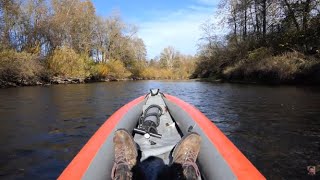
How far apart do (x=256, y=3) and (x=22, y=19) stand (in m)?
20.3

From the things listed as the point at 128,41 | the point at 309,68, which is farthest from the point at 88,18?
the point at 309,68

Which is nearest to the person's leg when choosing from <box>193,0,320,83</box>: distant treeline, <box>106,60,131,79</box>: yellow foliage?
<box>193,0,320,83</box>: distant treeline

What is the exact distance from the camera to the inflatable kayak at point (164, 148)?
8.56 feet

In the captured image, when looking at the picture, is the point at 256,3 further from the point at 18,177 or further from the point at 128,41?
the point at 18,177

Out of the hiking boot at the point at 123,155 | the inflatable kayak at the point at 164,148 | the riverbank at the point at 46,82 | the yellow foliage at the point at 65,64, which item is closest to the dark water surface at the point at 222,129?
the inflatable kayak at the point at 164,148

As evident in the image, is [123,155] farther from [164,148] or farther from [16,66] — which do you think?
[16,66]

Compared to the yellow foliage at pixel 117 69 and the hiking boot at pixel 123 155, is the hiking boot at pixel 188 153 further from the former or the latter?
the yellow foliage at pixel 117 69

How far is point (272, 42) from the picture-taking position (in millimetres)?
24828

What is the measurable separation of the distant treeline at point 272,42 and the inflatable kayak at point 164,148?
1596cm

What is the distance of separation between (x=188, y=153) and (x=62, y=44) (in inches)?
1285

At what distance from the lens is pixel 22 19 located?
29281 millimetres

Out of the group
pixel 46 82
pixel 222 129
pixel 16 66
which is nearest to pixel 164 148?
pixel 222 129

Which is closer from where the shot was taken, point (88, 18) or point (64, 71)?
point (64, 71)

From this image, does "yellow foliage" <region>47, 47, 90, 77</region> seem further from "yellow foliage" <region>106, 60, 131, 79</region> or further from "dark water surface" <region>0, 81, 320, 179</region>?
"dark water surface" <region>0, 81, 320, 179</region>
